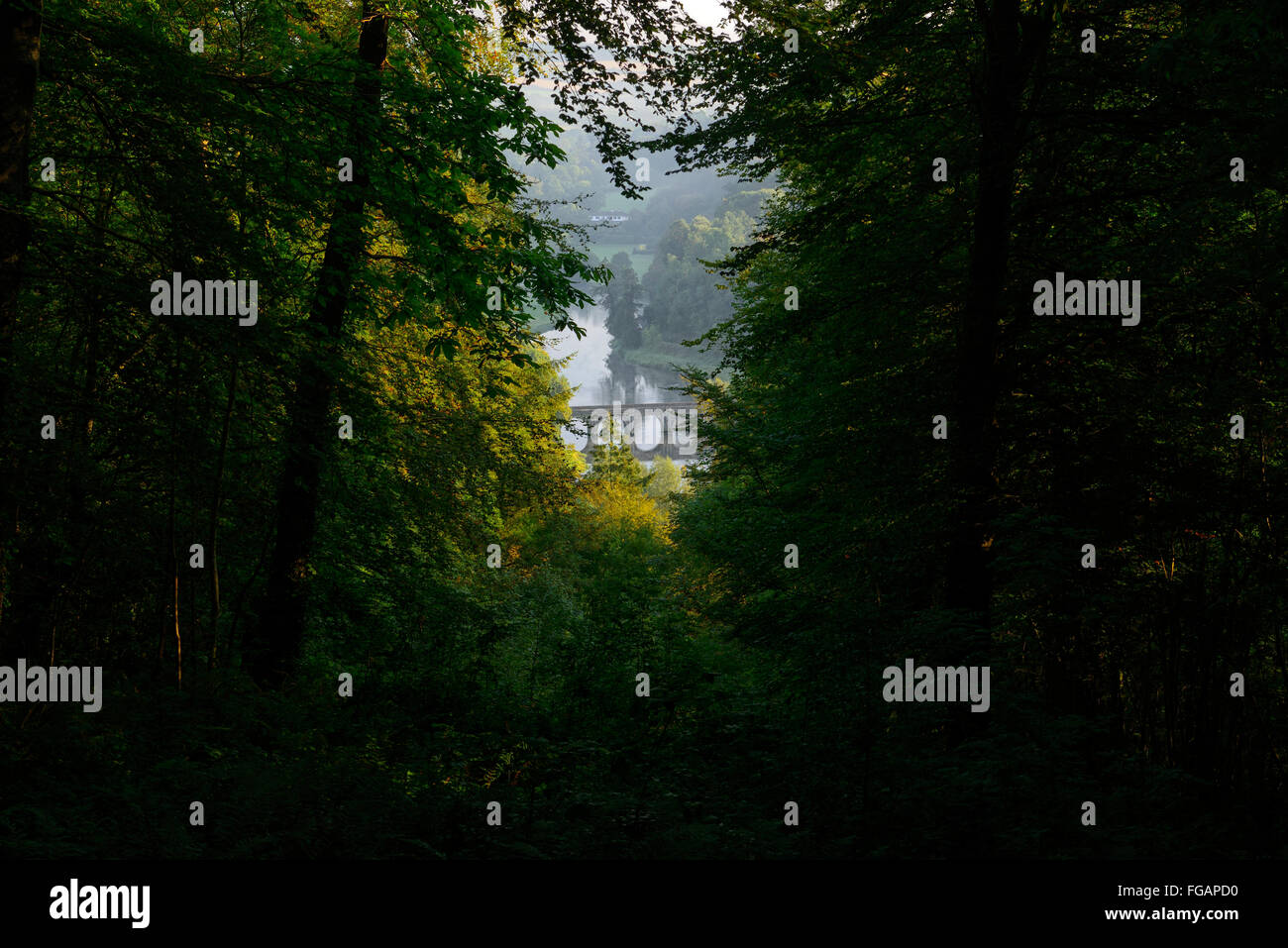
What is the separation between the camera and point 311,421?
6445 millimetres

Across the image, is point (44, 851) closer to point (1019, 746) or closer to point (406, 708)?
point (406, 708)

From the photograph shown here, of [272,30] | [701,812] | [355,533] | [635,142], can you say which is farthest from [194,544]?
[635,142]

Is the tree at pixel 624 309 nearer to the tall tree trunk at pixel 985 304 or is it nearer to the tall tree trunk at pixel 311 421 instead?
the tall tree trunk at pixel 311 421

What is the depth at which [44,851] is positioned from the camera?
3629mm

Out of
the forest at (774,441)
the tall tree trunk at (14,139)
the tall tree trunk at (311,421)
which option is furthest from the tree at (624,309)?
the tall tree trunk at (14,139)

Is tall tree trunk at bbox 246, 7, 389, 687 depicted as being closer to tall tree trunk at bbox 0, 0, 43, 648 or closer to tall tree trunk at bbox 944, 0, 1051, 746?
tall tree trunk at bbox 0, 0, 43, 648

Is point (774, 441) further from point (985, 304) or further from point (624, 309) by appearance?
point (624, 309)

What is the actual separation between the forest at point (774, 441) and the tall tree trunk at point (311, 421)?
0.18ft

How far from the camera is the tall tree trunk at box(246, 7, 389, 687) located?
6328 mm

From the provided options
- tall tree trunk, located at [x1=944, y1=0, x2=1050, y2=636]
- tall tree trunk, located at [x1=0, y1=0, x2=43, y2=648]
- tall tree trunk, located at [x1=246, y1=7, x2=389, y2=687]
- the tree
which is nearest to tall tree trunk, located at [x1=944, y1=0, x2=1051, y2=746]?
tall tree trunk, located at [x1=944, y1=0, x2=1050, y2=636]

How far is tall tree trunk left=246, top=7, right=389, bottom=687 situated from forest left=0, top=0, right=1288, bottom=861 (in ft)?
0.18

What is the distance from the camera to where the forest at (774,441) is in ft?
15.7

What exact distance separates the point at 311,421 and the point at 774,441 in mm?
6368

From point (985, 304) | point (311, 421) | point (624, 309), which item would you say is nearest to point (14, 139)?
point (311, 421)
